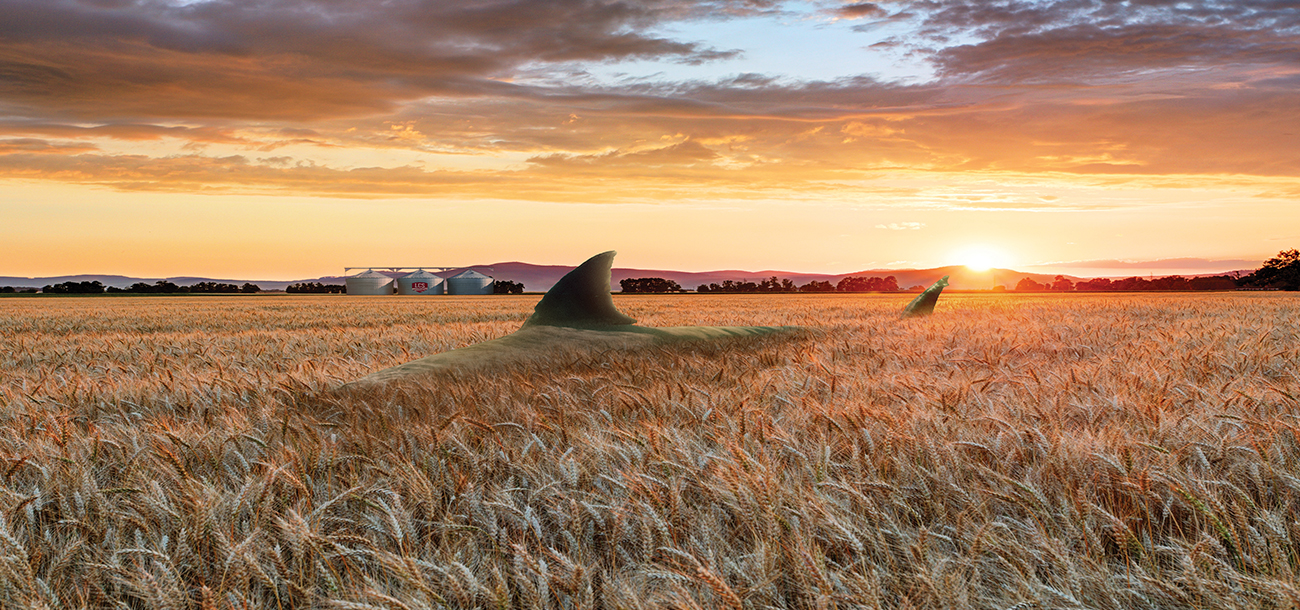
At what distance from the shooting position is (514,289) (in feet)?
227

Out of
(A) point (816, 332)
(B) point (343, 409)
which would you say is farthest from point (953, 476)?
(A) point (816, 332)

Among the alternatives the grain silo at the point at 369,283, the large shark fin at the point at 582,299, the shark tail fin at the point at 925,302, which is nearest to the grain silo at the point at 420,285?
the grain silo at the point at 369,283

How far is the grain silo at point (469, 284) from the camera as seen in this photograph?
223 ft

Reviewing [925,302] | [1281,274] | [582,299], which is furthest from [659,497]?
[1281,274]

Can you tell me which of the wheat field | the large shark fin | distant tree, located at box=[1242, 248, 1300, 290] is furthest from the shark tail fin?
distant tree, located at box=[1242, 248, 1300, 290]

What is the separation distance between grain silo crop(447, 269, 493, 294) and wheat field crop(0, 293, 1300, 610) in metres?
65.8

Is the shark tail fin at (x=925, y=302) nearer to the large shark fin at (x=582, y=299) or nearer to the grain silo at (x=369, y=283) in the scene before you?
the large shark fin at (x=582, y=299)

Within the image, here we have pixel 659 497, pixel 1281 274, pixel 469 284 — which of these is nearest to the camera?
pixel 659 497

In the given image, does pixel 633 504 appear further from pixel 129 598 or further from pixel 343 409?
pixel 343 409

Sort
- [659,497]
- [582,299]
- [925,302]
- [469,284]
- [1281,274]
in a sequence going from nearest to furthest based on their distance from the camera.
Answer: [659,497]
[582,299]
[925,302]
[1281,274]
[469,284]

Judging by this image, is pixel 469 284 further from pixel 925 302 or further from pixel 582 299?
pixel 582 299

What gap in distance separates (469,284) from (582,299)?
6470cm

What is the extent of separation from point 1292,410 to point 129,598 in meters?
4.29

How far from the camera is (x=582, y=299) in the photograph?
588 centimetres
